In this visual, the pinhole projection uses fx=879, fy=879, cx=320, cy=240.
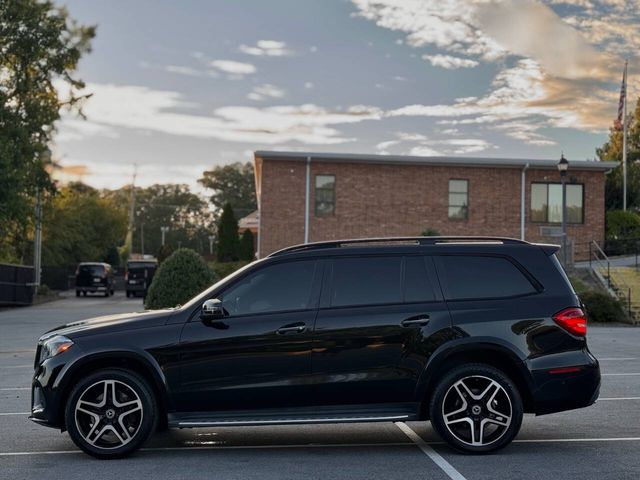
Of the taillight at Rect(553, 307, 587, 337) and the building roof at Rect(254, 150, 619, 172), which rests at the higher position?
the building roof at Rect(254, 150, 619, 172)

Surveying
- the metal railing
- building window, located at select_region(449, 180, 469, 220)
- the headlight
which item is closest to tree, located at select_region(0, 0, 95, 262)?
building window, located at select_region(449, 180, 469, 220)

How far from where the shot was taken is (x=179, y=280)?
2230 cm

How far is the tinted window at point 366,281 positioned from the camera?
25.9ft

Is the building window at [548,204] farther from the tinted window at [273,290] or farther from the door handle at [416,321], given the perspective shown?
the tinted window at [273,290]

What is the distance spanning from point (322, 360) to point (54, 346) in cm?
238

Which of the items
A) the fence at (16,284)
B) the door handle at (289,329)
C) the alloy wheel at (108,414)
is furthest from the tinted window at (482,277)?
the fence at (16,284)

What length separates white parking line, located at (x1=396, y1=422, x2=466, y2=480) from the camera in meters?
6.89

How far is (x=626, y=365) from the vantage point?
51.3 feet

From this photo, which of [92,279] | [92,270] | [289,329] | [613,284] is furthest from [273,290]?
[92,270]

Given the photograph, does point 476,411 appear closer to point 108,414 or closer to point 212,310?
point 212,310

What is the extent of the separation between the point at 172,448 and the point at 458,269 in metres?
3.12

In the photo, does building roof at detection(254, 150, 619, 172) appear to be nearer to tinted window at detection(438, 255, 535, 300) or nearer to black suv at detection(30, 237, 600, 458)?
tinted window at detection(438, 255, 535, 300)

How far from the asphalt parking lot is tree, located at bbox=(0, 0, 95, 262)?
27493 mm

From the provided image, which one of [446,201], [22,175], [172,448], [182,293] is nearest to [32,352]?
[182,293]
